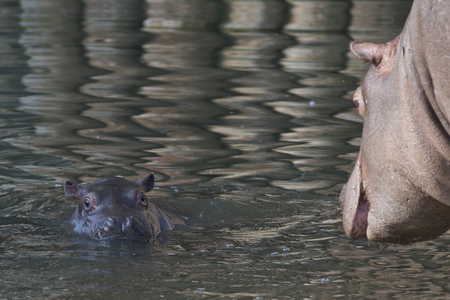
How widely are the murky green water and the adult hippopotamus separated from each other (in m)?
0.39

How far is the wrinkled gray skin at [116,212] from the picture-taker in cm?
569

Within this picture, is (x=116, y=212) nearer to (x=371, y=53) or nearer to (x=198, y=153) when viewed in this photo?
(x=371, y=53)

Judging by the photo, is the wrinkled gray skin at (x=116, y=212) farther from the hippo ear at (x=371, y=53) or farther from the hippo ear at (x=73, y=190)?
the hippo ear at (x=371, y=53)

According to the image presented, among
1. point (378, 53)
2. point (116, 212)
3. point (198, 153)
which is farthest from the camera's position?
point (198, 153)

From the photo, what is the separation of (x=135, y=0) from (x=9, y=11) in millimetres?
2490

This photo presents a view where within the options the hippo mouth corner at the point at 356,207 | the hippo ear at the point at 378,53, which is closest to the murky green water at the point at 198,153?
the hippo mouth corner at the point at 356,207

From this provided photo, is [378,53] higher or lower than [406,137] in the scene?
higher

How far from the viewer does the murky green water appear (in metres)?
4.89

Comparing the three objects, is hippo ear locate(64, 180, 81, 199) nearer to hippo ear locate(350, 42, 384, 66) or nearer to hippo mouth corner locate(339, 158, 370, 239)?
hippo mouth corner locate(339, 158, 370, 239)

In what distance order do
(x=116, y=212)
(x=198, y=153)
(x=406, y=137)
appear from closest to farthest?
(x=406, y=137) < (x=116, y=212) < (x=198, y=153)

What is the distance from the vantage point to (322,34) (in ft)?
50.1

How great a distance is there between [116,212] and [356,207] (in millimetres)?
1765

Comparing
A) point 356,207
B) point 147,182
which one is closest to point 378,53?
point 356,207

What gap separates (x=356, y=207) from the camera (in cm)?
461
